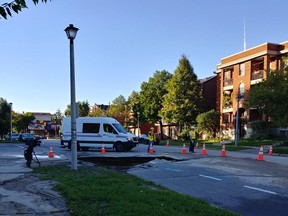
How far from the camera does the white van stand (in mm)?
24875

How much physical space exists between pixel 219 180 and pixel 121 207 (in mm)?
5869

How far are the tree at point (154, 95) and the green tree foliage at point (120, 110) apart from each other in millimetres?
13794

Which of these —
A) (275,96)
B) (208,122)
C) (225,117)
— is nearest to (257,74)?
(225,117)

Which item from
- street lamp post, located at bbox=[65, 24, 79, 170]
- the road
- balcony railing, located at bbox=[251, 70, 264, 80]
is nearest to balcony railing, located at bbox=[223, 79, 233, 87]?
balcony railing, located at bbox=[251, 70, 264, 80]

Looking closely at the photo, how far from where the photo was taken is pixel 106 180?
9633 millimetres

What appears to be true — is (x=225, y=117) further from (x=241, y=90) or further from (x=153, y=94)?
(x=153, y=94)

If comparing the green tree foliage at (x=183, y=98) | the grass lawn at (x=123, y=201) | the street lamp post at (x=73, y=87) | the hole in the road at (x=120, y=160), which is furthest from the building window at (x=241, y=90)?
the grass lawn at (x=123, y=201)

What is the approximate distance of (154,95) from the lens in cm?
6438

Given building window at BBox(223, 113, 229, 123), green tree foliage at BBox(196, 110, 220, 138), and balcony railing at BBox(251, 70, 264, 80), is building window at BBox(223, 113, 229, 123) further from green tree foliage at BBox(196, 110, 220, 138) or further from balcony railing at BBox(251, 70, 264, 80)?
balcony railing at BBox(251, 70, 264, 80)

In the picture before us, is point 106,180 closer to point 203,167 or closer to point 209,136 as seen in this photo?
point 203,167

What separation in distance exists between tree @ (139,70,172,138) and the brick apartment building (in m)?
13.4

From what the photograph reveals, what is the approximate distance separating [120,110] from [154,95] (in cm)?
2028

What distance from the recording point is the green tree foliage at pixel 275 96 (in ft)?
96.5

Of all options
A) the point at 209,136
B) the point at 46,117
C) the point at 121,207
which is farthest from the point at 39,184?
the point at 46,117
